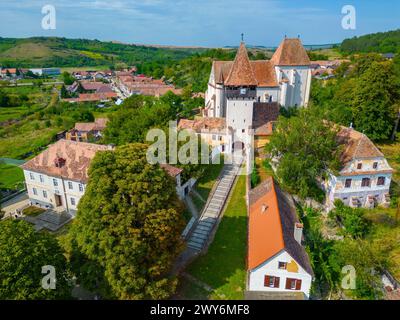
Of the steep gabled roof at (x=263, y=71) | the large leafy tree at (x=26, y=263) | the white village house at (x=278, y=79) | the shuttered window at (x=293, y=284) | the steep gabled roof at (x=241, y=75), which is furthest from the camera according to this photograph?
the steep gabled roof at (x=263, y=71)

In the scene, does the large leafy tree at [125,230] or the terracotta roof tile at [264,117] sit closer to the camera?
the large leafy tree at [125,230]

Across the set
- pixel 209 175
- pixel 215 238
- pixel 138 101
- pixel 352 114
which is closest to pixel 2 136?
pixel 138 101

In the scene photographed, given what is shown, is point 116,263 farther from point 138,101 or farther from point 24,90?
point 24,90

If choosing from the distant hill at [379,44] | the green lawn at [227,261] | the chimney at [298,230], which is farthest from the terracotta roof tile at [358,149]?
the distant hill at [379,44]

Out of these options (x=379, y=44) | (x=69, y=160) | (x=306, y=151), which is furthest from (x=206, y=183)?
(x=379, y=44)

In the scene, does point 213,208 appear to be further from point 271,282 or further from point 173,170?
point 271,282

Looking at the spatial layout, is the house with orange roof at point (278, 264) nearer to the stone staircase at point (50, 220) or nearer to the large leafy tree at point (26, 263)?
the large leafy tree at point (26, 263)

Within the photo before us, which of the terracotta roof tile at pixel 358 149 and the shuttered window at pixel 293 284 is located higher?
the terracotta roof tile at pixel 358 149
